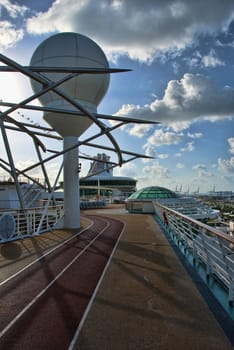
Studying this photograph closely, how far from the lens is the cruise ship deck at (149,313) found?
12.1 ft

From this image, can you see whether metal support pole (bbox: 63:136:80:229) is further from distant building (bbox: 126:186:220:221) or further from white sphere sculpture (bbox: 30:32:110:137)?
distant building (bbox: 126:186:220:221)

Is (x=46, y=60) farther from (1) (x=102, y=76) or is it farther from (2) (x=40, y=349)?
(2) (x=40, y=349)

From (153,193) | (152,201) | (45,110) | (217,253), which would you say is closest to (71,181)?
(45,110)

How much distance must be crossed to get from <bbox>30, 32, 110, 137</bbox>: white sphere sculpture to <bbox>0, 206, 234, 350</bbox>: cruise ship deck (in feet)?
33.2

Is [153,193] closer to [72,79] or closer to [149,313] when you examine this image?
[72,79]

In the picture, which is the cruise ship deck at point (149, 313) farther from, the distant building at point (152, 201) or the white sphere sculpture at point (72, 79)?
the distant building at point (152, 201)

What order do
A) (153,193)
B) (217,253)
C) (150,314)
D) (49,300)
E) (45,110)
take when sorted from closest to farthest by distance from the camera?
(150,314)
(49,300)
(217,253)
(45,110)
(153,193)

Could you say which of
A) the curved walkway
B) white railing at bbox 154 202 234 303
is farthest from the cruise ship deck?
white railing at bbox 154 202 234 303

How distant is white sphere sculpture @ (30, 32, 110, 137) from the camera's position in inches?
610

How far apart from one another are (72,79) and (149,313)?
13.5 meters

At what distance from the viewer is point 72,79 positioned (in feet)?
50.3

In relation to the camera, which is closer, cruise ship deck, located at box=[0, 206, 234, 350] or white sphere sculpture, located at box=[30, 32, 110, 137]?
cruise ship deck, located at box=[0, 206, 234, 350]

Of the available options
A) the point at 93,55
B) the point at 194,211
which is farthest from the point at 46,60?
the point at 194,211

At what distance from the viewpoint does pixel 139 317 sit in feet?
14.6
